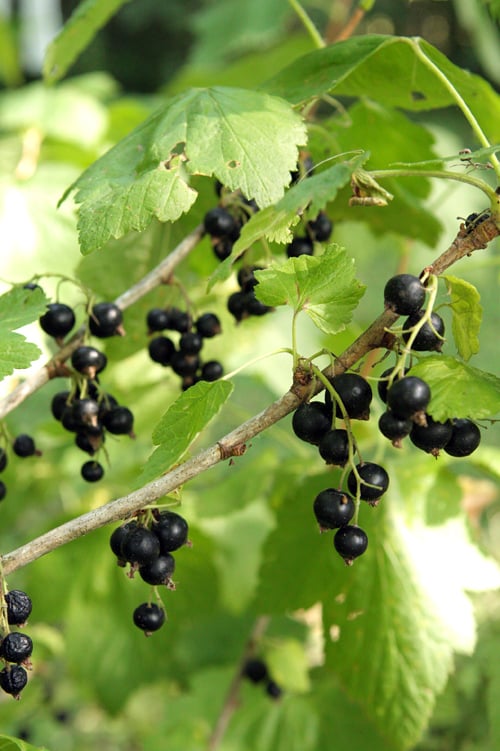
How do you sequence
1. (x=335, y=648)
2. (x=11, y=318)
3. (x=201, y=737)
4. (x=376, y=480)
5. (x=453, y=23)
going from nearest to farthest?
(x=376, y=480) → (x=11, y=318) → (x=335, y=648) → (x=201, y=737) → (x=453, y=23)

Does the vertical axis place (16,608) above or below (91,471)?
above

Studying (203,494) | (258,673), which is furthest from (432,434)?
(258,673)

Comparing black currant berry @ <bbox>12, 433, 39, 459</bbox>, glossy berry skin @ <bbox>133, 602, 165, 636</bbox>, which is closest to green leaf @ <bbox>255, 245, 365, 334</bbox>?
glossy berry skin @ <bbox>133, 602, 165, 636</bbox>

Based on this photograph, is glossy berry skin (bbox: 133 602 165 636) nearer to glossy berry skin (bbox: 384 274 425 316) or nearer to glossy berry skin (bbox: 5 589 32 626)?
glossy berry skin (bbox: 5 589 32 626)

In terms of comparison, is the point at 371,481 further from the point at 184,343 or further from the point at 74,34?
the point at 74,34

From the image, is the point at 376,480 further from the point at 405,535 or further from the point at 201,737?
the point at 201,737

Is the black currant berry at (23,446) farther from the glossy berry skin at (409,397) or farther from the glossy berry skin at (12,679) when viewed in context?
the glossy berry skin at (409,397)

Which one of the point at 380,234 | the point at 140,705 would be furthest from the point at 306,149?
the point at 140,705

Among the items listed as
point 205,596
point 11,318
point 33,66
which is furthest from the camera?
point 33,66
